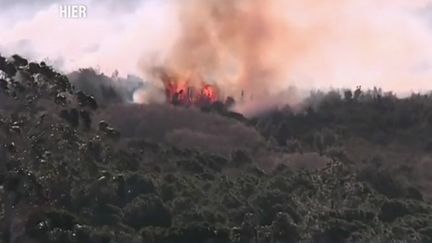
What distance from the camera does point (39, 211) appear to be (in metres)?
58.8

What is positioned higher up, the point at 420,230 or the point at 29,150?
the point at 29,150

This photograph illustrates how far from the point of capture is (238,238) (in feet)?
262

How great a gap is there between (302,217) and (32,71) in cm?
5255

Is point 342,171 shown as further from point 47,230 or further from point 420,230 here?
point 47,230

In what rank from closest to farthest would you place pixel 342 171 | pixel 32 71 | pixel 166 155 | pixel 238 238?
pixel 32 71 → pixel 238 238 → pixel 342 171 → pixel 166 155

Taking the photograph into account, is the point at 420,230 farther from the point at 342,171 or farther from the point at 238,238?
the point at 342,171

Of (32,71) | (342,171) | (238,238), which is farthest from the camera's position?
(342,171)

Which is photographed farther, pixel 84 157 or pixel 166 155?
pixel 166 155

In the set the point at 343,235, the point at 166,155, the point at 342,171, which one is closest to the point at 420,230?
the point at 343,235

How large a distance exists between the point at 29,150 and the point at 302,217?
52422 mm

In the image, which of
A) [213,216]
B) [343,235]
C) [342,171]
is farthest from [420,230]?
[342,171]

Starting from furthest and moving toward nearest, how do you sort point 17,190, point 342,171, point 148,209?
point 342,171 → point 148,209 → point 17,190

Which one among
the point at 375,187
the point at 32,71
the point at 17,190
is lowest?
the point at 375,187

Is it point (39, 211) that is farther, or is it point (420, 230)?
point (420, 230)
